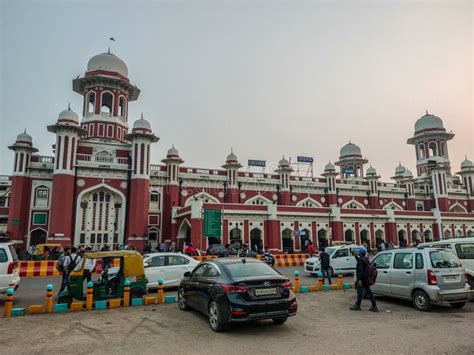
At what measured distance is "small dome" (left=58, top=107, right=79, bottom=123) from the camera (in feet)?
101

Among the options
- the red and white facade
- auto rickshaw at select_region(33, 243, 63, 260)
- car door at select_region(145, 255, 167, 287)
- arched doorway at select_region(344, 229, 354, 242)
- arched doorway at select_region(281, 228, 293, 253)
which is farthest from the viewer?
arched doorway at select_region(344, 229, 354, 242)

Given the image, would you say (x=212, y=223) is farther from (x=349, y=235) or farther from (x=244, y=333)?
(x=349, y=235)

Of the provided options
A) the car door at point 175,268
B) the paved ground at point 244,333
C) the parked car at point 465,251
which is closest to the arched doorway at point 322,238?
the parked car at point 465,251

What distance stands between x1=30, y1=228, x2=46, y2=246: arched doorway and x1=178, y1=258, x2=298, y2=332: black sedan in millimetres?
26945

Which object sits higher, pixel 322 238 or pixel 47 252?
pixel 322 238

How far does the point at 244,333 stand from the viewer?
6.62 meters

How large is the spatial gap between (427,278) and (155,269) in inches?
342

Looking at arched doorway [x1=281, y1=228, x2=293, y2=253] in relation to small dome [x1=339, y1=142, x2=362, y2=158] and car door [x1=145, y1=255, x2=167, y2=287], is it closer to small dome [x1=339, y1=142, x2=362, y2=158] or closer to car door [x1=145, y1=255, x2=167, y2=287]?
car door [x1=145, y1=255, x2=167, y2=287]

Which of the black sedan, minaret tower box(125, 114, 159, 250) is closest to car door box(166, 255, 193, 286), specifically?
the black sedan

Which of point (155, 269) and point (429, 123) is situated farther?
point (429, 123)

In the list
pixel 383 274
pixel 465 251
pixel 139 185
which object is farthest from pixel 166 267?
pixel 139 185

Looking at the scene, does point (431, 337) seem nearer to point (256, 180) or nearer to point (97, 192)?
point (97, 192)

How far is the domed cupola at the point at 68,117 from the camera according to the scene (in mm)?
→ 30609

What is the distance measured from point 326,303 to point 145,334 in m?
5.48
